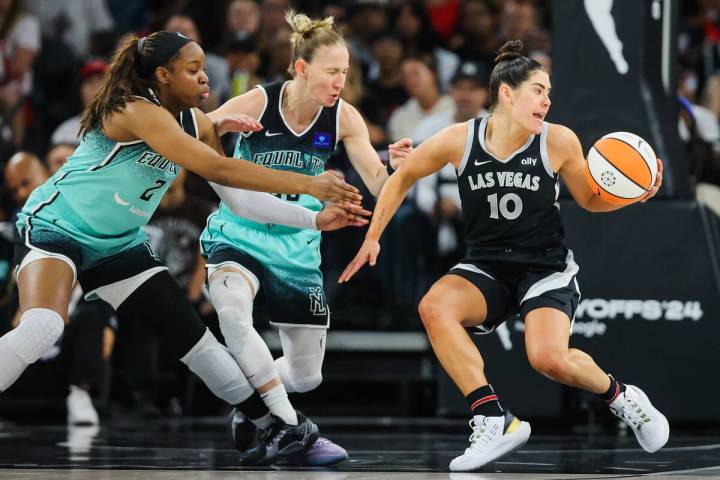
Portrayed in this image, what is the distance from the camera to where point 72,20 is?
11.5 m

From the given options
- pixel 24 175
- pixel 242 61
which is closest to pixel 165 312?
pixel 24 175

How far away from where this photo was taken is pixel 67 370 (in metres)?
8.70

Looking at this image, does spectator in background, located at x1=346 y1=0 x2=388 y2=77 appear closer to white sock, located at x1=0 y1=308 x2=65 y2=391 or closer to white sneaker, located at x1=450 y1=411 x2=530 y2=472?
white sneaker, located at x1=450 y1=411 x2=530 y2=472

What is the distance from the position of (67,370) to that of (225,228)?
312cm

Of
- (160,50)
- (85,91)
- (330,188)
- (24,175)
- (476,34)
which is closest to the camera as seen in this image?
(330,188)

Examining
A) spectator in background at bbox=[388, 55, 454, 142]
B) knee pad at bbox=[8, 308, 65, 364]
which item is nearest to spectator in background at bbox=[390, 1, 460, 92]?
spectator in background at bbox=[388, 55, 454, 142]

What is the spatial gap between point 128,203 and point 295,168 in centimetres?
98

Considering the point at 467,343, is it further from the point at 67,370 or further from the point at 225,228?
the point at 67,370

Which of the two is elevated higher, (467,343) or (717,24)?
(717,24)

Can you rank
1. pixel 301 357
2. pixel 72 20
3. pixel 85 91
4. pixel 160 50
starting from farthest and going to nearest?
pixel 72 20
pixel 85 91
pixel 301 357
pixel 160 50

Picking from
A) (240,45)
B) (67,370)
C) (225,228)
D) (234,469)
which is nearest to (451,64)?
(240,45)

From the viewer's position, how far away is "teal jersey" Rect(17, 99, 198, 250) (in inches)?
209

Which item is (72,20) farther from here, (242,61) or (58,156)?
(58,156)

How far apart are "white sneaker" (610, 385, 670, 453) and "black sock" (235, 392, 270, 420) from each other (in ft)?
5.08
